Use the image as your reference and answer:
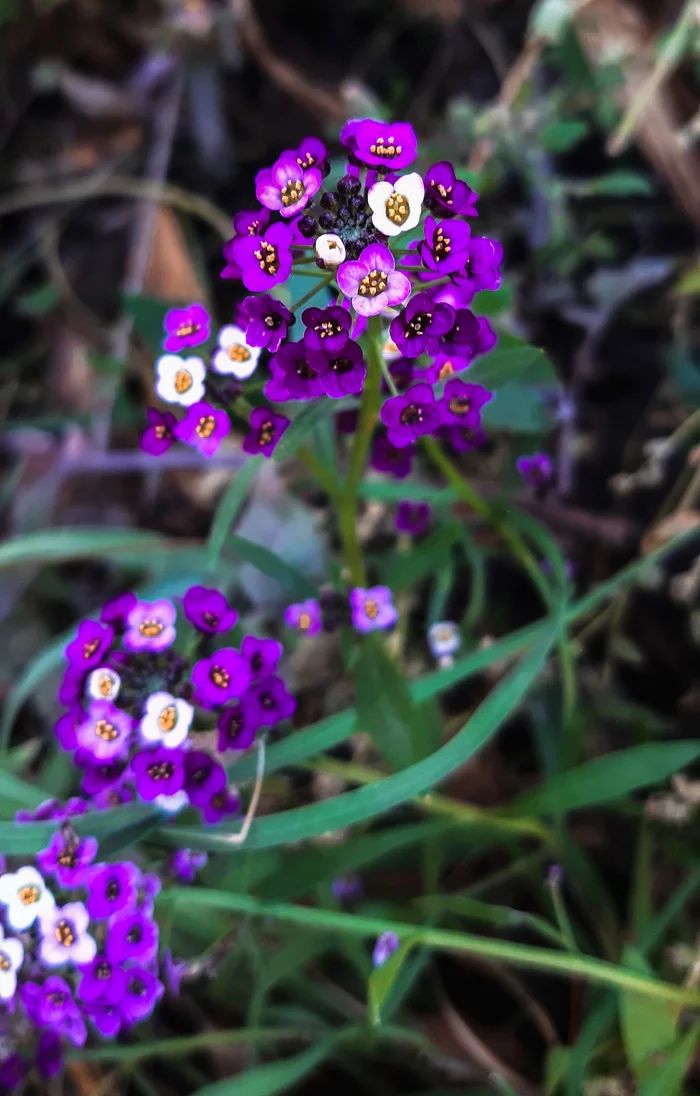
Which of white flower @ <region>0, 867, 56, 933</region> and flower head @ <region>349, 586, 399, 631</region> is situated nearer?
white flower @ <region>0, 867, 56, 933</region>

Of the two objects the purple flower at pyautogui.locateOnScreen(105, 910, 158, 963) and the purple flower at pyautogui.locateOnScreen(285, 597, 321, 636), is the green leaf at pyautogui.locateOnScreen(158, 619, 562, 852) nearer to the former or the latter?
the purple flower at pyautogui.locateOnScreen(105, 910, 158, 963)

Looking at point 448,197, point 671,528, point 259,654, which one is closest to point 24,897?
point 259,654

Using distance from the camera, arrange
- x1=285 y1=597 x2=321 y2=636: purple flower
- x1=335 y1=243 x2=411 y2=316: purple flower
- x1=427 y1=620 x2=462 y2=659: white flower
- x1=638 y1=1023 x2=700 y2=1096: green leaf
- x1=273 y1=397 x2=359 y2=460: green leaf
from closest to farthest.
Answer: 1. x1=335 y1=243 x2=411 y2=316: purple flower
2. x1=273 y1=397 x2=359 y2=460: green leaf
3. x1=638 y1=1023 x2=700 y2=1096: green leaf
4. x1=285 y1=597 x2=321 y2=636: purple flower
5. x1=427 y1=620 x2=462 y2=659: white flower

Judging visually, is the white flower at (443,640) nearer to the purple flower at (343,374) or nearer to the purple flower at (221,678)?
the purple flower at (221,678)

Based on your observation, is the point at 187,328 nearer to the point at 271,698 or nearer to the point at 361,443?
the point at 361,443

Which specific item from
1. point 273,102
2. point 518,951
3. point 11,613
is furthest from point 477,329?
point 273,102

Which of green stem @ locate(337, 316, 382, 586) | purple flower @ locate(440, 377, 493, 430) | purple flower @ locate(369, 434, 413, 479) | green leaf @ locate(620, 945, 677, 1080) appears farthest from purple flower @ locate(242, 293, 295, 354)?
green leaf @ locate(620, 945, 677, 1080)
